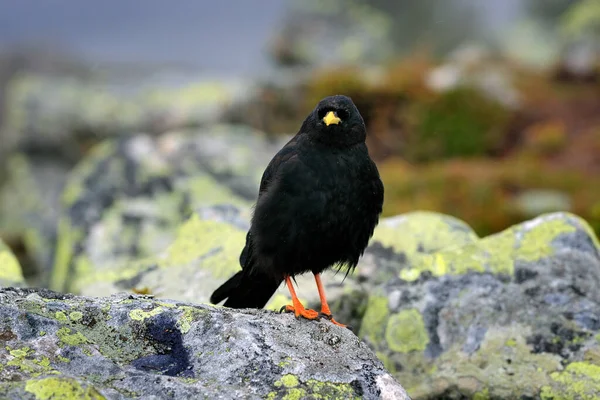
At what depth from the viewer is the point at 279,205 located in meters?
5.15

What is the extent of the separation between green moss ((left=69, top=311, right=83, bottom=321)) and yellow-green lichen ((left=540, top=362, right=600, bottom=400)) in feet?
10.9

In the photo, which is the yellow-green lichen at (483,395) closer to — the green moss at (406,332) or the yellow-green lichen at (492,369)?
the yellow-green lichen at (492,369)

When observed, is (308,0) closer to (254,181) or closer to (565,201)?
(565,201)

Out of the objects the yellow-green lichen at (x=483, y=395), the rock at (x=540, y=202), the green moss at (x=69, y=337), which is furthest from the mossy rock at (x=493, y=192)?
the green moss at (x=69, y=337)

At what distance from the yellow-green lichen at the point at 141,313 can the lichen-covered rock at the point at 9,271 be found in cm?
245

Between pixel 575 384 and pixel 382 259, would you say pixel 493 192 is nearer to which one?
pixel 382 259

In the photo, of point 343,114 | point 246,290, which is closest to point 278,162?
point 343,114

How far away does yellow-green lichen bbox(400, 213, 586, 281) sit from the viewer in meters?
5.85

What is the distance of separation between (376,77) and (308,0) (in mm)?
11563

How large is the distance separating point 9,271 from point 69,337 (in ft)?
9.62

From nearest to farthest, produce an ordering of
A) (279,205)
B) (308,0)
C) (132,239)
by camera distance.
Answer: (279,205), (132,239), (308,0)

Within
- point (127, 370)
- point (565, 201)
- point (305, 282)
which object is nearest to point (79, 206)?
point (305, 282)

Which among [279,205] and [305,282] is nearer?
[279,205]

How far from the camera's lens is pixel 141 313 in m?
3.89
